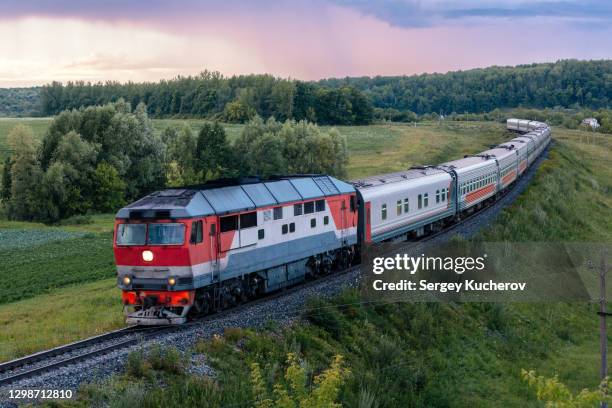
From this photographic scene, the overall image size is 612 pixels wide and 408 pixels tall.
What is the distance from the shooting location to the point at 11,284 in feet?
139

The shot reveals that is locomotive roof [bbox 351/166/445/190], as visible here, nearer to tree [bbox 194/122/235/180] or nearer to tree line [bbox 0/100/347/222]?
tree line [bbox 0/100/347/222]

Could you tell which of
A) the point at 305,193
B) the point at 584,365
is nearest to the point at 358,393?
the point at 305,193

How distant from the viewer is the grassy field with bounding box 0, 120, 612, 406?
2314 centimetres

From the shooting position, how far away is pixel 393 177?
44188mm

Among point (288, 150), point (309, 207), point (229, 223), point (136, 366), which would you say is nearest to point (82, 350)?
point (136, 366)

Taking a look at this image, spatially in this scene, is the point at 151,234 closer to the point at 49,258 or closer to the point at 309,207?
the point at 309,207

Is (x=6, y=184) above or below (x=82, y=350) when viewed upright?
below

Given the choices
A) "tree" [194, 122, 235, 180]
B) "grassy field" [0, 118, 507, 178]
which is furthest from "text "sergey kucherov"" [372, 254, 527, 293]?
"grassy field" [0, 118, 507, 178]

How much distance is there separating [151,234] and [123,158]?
6914 centimetres

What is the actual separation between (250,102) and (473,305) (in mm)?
162379

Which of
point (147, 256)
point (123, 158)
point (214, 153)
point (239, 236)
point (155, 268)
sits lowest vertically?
point (123, 158)

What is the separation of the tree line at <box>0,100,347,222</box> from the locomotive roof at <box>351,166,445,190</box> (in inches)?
1749

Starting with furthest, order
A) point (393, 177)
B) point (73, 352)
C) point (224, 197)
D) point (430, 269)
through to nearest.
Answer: point (393, 177), point (430, 269), point (224, 197), point (73, 352)

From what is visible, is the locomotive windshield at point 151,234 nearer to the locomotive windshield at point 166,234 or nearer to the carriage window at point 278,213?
the locomotive windshield at point 166,234
